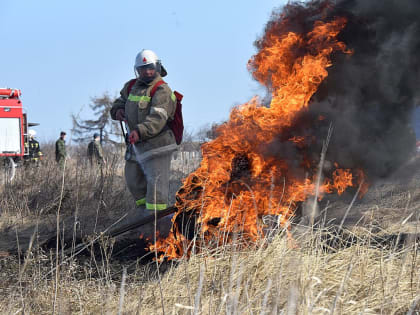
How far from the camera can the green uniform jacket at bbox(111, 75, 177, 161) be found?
210 inches

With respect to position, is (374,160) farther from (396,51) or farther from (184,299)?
(184,299)

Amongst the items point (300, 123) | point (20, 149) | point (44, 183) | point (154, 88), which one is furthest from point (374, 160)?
point (20, 149)

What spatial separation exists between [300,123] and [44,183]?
4895 millimetres

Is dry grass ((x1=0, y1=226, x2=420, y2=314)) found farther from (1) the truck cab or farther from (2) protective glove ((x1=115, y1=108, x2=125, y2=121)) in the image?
(1) the truck cab

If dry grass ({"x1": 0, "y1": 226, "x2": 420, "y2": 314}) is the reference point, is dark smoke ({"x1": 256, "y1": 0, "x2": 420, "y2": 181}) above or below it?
above

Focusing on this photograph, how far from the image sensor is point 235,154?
4578mm

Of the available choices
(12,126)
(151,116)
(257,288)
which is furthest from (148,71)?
(12,126)

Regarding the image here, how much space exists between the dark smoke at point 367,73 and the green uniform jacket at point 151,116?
1.24 meters

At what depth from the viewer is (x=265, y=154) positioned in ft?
14.8

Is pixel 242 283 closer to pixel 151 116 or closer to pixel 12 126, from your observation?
pixel 151 116

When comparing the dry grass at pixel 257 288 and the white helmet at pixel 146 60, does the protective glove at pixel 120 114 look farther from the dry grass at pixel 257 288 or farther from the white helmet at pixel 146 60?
the dry grass at pixel 257 288

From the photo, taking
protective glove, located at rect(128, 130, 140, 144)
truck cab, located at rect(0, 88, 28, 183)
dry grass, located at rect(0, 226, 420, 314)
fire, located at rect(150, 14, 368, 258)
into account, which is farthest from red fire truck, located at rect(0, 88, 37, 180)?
dry grass, located at rect(0, 226, 420, 314)

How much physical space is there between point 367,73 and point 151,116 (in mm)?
2373

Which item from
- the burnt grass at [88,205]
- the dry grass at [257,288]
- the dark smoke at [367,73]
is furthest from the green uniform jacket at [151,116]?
the dry grass at [257,288]
